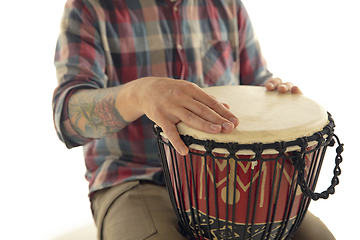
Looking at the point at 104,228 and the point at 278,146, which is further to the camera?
the point at 104,228

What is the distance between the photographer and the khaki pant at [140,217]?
1188 millimetres

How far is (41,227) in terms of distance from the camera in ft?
6.33

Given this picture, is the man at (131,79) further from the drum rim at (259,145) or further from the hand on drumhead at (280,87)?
the drum rim at (259,145)

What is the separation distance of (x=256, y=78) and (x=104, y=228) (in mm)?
1019

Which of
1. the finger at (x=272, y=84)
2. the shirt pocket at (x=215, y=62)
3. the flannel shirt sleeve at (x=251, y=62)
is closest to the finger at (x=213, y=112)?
the finger at (x=272, y=84)

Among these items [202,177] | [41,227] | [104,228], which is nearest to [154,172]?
[104,228]

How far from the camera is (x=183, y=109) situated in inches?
37.4

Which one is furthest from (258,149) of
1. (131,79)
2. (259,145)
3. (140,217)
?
(131,79)

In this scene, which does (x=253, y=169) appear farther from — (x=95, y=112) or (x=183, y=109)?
(x=95, y=112)

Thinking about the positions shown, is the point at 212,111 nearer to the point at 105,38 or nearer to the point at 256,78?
the point at 105,38

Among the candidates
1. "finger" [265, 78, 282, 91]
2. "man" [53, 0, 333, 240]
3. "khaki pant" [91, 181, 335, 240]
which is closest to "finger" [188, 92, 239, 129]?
"man" [53, 0, 333, 240]

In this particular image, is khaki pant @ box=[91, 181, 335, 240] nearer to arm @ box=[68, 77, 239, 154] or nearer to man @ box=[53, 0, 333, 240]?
man @ box=[53, 0, 333, 240]

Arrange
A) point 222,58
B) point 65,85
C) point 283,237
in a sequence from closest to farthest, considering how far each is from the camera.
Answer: point 283,237
point 65,85
point 222,58

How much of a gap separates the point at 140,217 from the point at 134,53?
663 mm
